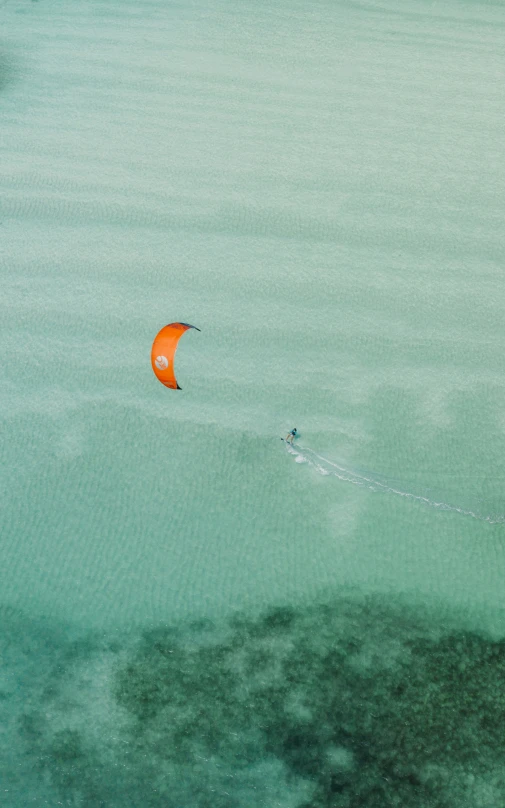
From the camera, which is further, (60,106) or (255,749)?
(60,106)

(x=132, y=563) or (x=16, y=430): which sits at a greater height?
(x=16, y=430)

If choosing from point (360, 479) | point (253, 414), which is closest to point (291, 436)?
point (253, 414)

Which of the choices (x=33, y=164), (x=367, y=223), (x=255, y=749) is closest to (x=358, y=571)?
(x=255, y=749)

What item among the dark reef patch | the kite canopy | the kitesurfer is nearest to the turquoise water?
the dark reef patch

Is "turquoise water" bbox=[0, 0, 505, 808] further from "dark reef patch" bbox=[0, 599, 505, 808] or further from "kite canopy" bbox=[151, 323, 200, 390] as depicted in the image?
"kite canopy" bbox=[151, 323, 200, 390]

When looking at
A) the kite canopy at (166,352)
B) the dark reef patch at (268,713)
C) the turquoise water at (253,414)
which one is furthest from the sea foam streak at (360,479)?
the kite canopy at (166,352)

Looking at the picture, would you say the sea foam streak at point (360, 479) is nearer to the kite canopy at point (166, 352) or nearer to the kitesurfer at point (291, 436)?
the kitesurfer at point (291, 436)

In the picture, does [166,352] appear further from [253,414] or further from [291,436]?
[291,436]

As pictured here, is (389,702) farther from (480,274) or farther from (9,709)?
(480,274)
